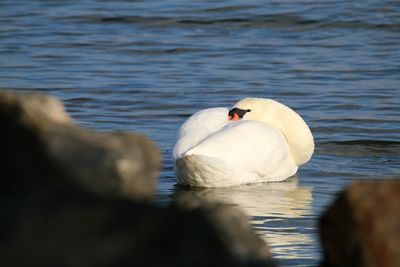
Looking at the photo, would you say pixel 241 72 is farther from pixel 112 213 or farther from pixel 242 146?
pixel 112 213

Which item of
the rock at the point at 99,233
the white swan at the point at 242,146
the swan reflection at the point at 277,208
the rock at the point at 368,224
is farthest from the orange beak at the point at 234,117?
the rock at the point at 99,233

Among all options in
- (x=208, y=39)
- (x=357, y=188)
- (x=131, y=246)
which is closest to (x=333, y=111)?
(x=208, y=39)

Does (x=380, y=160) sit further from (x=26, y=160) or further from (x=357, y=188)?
(x=26, y=160)

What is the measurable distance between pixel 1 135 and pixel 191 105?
29.3ft

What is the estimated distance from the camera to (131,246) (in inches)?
106

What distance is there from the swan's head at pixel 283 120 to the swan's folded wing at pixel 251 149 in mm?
157

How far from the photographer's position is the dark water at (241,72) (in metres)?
8.55

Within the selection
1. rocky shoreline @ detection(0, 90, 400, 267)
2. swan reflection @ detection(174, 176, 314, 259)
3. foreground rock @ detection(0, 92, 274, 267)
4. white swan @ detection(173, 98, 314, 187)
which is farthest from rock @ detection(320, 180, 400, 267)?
white swan @ detection(173, 98, 314, 187)

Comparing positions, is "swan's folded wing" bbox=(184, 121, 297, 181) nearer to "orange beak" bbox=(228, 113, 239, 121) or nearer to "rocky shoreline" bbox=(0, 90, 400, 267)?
"orange beak" bbox=(228, 113, 239, 121)

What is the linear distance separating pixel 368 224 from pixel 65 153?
3.03 feet

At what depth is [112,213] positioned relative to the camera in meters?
2.77

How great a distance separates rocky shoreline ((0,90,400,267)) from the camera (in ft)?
8.76

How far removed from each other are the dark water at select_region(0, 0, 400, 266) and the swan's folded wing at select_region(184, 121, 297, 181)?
15 centimetres

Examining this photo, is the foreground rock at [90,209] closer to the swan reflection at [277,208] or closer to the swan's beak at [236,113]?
the swan reflection at [277,208]
